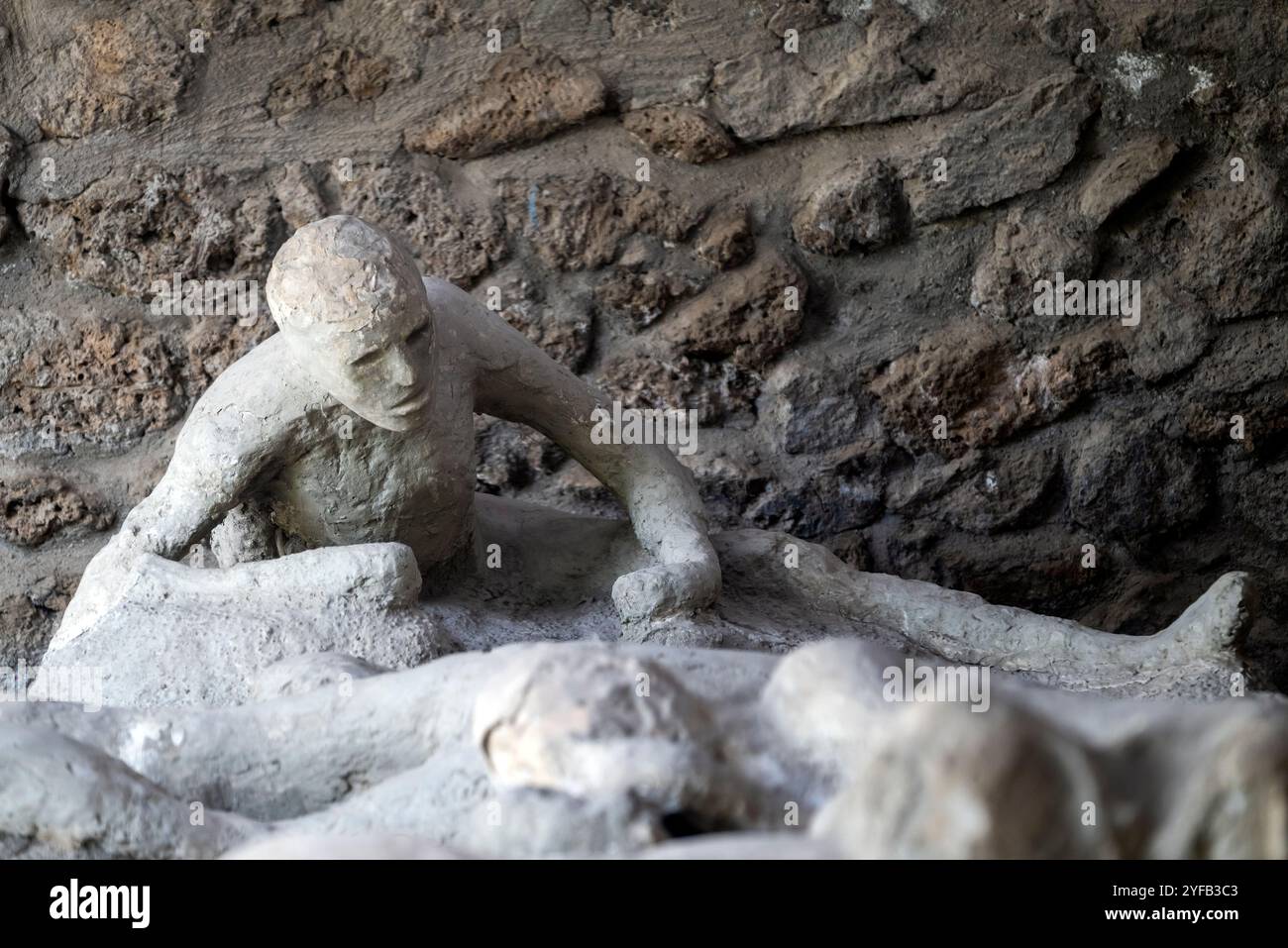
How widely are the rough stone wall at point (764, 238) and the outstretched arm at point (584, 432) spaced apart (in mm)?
525

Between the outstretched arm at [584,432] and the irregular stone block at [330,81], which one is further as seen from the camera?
the irregular stone block at [330,81]

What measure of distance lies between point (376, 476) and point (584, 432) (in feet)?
0.84

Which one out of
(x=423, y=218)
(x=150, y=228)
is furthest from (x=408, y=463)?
(x=150, y=228)

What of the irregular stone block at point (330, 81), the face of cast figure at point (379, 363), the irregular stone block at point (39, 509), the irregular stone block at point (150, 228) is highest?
the irregular stone block at point (330, 81)

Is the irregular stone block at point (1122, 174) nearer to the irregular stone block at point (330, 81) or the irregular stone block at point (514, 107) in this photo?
the irregular stone block at point (514, 107)

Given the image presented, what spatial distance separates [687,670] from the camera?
4.14 ft

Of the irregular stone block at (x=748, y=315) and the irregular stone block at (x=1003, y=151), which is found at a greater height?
the irregular stone block at (x=1003, y=151)

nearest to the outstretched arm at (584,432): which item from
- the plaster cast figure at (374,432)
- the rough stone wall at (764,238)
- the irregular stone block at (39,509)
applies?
the plaster cast figure at (374,432)

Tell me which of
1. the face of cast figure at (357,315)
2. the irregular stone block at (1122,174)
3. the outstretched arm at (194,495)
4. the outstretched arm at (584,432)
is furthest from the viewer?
the irregular stone block at (1122,174)

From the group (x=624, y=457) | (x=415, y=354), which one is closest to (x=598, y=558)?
(x=624, y=457)

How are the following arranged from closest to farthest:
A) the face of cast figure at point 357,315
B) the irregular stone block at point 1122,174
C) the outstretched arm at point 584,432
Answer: the face of cast figure at point 357,315, the outstretched arm at point 584,432, the irregular stone block at point 1122,174

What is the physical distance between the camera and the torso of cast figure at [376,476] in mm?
1778

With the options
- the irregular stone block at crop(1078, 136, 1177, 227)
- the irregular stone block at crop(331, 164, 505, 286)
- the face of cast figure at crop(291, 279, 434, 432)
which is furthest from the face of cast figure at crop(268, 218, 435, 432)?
the irregular stone block at crop(1078, 136, 1177, 227)

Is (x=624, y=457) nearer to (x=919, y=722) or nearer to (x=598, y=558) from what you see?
(x=598, y=558)
